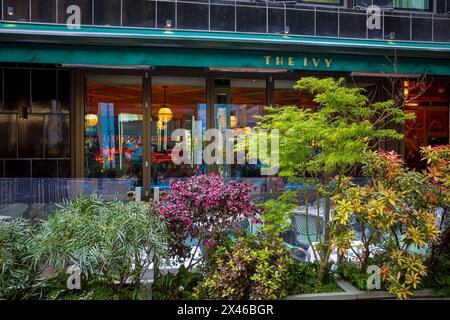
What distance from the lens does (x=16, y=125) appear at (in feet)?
28.6

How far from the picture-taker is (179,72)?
9.21 meters

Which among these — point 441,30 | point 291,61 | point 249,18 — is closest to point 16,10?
point 249,18

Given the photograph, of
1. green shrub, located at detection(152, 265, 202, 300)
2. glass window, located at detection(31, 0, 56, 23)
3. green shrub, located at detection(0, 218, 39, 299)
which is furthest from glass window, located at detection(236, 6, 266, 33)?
green shrub, located at detection(0, 218, 39, 299)

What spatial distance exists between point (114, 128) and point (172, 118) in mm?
1298

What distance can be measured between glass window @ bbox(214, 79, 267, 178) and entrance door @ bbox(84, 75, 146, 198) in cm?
174

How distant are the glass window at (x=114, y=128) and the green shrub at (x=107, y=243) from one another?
5081 millimetres

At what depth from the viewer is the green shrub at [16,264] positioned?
386 centimetres

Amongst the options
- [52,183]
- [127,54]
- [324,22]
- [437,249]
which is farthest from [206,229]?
[324,22]

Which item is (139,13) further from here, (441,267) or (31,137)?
(441,267)

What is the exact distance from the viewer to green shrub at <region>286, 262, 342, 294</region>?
167 inches

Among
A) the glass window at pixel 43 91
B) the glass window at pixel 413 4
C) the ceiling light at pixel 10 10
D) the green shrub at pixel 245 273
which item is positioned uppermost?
the glass window at pixel 413 4

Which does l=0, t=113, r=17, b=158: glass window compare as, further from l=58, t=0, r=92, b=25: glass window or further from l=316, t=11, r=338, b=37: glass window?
l=316, t=11, r=338, b=37: glass window

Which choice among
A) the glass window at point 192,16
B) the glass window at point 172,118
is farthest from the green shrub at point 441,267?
the glass window at point 192,16

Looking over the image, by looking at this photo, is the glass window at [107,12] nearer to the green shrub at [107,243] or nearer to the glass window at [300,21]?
the glass window at [300,21]
